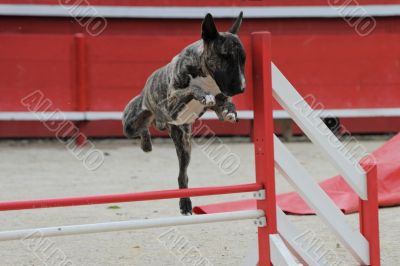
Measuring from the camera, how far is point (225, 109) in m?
3.52

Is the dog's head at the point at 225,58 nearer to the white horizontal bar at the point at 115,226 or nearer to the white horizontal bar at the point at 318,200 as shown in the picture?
the white horizontal bar at the point at 318,200

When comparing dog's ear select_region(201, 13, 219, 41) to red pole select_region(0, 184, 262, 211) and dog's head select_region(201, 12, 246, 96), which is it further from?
red pole select_region(0, 184, 262, 211)

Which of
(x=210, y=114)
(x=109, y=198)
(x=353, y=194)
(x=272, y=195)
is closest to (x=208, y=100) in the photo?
(x=272, y=195)

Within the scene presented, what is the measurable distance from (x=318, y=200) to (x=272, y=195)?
0.91 feet

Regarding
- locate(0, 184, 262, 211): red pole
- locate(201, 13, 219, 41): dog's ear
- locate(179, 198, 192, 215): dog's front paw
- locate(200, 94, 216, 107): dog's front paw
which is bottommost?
locate(0, 184, 262, 211): red pole

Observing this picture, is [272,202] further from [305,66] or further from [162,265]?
[305,66]

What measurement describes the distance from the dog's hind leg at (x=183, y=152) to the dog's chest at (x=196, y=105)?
1.01ft

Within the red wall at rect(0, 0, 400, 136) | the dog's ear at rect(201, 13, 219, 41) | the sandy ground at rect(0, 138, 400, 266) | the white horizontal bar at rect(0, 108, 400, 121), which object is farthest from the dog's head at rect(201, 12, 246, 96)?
the red wall at rect(0, 0, 400, 136)

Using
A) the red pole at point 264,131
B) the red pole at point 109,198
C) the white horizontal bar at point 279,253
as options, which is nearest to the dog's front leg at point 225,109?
the red pole at point 264,131

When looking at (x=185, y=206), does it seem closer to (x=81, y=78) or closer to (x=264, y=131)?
(x=264, y=131)

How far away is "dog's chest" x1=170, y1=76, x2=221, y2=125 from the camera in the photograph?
3.66m

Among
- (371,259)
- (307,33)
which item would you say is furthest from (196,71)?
(307,33)

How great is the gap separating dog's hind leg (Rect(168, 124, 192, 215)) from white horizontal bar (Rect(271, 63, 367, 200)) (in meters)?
0.75

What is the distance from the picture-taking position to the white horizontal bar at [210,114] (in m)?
10.4
